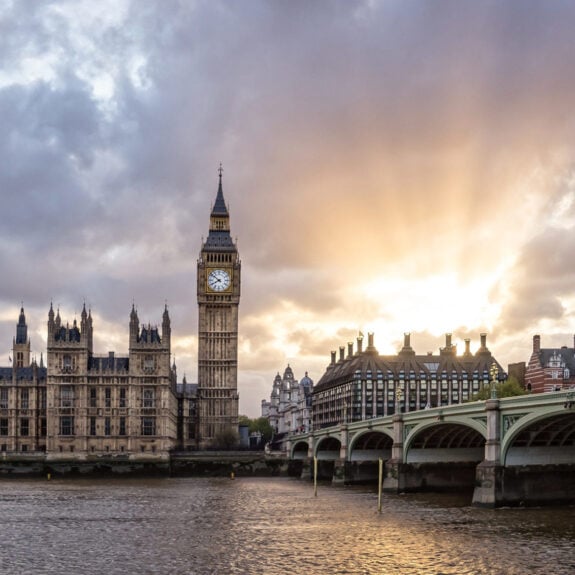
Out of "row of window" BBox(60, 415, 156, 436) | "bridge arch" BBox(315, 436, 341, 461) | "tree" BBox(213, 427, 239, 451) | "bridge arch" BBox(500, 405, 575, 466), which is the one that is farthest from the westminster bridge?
"tree" BBox(213, 427, 239, 451)

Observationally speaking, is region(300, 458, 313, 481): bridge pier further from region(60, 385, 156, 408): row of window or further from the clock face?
the clock face

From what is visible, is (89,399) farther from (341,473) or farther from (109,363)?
(341,473)

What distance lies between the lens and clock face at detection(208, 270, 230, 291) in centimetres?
18125

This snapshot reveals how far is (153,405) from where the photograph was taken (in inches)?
5965

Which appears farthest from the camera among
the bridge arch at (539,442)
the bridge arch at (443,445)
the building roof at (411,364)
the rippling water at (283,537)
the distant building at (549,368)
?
the building roof at (411,364)

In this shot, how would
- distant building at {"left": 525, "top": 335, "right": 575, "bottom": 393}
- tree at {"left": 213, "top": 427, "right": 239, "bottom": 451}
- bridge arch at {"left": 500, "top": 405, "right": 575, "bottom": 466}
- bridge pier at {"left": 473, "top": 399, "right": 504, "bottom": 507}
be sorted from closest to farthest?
bridge arch at {"left": 500, "top": 405, "right": 575, "bottom": 466}
bridge pier at {"left": 473, "top": 399, "right": 504, "bottom": 507}
distant building at {"left": 525, "top": 335, "right": 575, "bottom": 393}
tree at {"left": 213, "top": 427, "right": 239, "bottom": 451}

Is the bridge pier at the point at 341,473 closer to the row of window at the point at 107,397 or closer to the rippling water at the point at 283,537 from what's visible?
the rippling water at the point at 283,537

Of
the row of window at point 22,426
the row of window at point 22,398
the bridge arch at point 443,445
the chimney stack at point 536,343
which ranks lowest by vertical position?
the row of window at point 22,426

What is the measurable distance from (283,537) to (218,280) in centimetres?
13220

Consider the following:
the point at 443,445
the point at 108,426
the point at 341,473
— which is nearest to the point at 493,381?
the point at 443,445

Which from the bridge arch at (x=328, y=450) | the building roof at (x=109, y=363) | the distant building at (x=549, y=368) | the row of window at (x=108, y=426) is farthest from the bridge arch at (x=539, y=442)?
the building roof at (x=109, y=363)

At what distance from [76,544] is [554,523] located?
26325mm

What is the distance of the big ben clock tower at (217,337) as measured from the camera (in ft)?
572

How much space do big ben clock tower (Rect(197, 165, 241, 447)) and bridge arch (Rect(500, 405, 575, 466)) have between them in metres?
106
